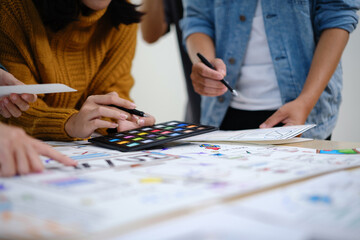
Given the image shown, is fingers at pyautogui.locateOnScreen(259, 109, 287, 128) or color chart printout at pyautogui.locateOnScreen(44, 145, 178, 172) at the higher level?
fingers at pyautogui.locateOnScreen(259, 109, 287, 128)

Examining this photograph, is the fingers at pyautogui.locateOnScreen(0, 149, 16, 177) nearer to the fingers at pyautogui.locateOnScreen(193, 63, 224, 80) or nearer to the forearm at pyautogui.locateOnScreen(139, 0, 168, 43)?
the fingers at pyautogui.locateOnScreen(193, 63, 224, 80)

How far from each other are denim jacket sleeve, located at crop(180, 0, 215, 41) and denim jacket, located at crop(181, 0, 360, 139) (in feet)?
0.13

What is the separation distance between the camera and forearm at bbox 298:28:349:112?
0.88 m

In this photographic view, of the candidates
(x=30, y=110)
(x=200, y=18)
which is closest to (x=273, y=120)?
(x=200, y=18)

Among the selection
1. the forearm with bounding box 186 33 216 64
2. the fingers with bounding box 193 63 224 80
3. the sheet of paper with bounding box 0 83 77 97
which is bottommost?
the sheet of paper with bounding box 0 83 77 97

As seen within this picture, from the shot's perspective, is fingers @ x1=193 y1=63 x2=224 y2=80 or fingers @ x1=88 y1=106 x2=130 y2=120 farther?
fingers @ x1=193 y1=63 x2=224 y2=80

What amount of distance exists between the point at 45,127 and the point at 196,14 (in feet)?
1.97

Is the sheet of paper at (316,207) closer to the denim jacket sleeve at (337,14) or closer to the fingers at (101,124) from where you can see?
the fingers at (101,124)

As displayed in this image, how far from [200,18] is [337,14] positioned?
41 centimetres

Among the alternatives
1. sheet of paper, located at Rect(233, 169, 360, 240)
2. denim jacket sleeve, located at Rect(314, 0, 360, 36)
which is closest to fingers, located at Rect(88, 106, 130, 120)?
sheet of paper, located at Rect(233, 169, 360, 240)

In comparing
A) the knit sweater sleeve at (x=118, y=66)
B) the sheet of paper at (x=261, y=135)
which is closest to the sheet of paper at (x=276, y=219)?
the sheet of paper at (x=261, y=135)

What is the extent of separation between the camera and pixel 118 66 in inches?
41.7

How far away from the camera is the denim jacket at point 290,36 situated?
945 millimetres

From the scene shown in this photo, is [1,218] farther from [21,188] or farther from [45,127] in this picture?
[45,127]
